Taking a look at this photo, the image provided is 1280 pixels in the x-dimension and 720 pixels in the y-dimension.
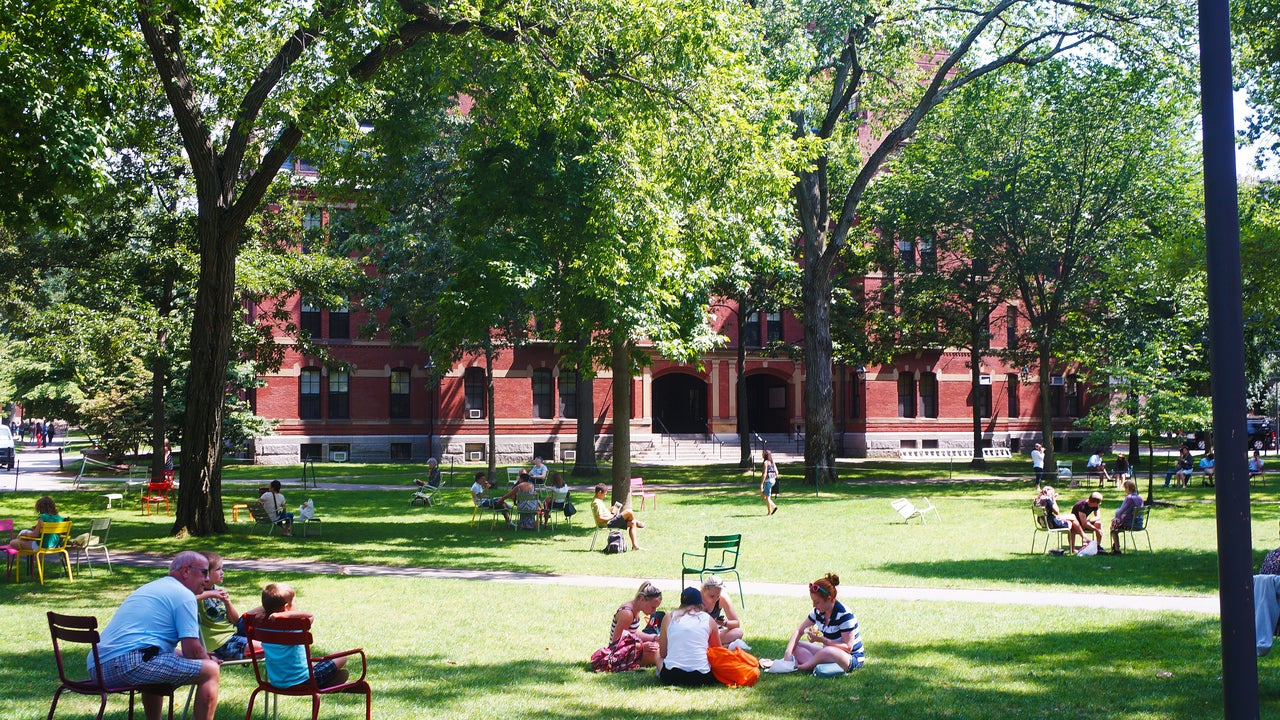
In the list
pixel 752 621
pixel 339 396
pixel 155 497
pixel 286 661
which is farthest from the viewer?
pixel 339 396

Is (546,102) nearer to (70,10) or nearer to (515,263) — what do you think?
(515,263)

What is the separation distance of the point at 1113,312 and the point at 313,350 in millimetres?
27231

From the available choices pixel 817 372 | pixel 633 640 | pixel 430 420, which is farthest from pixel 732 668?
pixel 430 420

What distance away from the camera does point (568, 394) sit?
48.8m

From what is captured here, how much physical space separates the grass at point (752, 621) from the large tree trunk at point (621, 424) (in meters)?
1.05

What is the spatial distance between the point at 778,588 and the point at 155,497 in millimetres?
17241

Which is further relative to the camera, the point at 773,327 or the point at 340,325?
the point at 773,327

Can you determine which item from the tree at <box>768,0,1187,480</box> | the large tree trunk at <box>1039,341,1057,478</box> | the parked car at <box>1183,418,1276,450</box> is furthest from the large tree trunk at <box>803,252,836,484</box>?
the parked car at <box>1183,418,1276,450</box>

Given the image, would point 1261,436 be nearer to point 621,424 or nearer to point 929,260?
point 929,260

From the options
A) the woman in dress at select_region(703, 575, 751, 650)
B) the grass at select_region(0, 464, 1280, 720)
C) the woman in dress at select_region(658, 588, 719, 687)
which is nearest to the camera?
the grass at select_region(0, 464, 1280, 720)

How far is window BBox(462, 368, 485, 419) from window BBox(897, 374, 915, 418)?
70.1ft

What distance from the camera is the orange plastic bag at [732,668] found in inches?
346

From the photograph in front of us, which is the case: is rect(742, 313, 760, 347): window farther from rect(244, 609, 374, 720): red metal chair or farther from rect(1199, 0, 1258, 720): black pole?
rect(1199, 0, 1258, 720): black pole

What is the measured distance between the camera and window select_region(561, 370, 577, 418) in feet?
159
